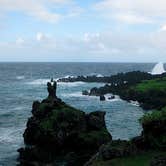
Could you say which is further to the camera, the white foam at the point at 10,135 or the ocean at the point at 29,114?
the white foam at the point at 10,135

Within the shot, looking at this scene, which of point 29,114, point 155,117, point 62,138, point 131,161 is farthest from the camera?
point 29,114

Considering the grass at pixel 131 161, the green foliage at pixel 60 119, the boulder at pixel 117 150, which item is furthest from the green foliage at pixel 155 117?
the green foliage at pixel 60 119

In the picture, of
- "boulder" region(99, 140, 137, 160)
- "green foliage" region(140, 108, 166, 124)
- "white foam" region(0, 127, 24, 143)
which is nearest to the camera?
"boulder" region(99, 140, 137, 160)

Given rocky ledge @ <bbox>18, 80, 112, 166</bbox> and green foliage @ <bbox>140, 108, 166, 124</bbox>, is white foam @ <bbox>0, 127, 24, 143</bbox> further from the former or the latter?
green foliage @ <bbox>140, 108, 166, 124</bbox>

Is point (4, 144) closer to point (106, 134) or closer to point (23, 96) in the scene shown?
point (106, 134)

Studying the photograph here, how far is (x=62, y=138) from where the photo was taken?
5944 centimetres

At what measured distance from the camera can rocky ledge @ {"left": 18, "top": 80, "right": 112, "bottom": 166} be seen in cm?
5572

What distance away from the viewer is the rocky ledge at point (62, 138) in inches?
2194

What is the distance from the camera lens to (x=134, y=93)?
117250 millimetres

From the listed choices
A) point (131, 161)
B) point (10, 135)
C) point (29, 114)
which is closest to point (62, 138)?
point (10, 135)

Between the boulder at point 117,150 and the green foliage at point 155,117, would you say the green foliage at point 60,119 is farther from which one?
the boulder at point 117,150

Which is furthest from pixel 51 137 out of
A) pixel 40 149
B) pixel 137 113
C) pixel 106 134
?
pixel 137 113

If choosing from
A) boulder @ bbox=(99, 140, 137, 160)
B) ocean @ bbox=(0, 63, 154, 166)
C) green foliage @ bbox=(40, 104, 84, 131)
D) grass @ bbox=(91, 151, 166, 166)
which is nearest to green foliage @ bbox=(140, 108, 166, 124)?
boulder @ bbox=(99, 140, 137, 160)

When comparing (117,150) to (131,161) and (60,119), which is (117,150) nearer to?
(131,161)
